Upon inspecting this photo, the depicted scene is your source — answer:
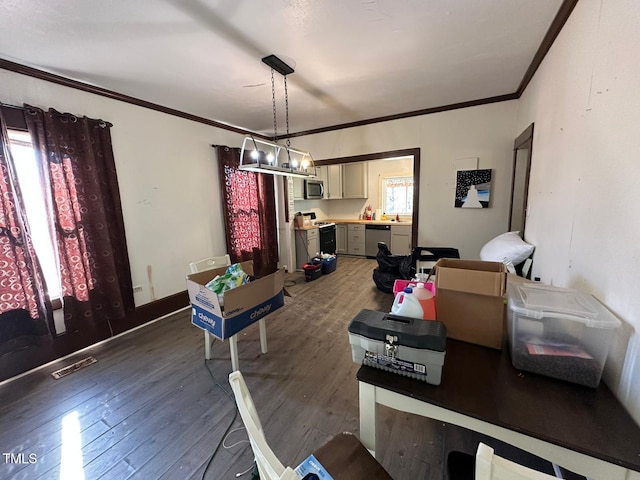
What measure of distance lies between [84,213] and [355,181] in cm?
491

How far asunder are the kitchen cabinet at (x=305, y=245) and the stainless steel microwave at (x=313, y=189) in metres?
0.83

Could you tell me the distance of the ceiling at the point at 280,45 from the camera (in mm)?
1573

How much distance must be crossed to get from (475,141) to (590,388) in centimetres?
318

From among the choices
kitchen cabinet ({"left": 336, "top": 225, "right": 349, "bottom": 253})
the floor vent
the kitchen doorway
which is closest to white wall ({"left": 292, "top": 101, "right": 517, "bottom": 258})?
the kitchen doorway

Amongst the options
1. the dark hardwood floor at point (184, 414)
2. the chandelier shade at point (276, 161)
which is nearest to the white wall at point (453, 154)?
the chandelier shade at point (276, 161)

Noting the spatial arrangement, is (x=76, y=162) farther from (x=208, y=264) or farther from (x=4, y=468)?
(x=4, y=468)

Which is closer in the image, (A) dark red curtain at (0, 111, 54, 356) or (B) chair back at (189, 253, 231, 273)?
(A) dark red curtain at (0, 111, 54, 356)

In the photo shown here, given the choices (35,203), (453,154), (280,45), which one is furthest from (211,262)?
(453,154)

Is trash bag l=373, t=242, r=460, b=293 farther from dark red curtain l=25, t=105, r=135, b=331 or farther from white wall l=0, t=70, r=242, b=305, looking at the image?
dark red curtain l=25, t=105, r=135, b=331

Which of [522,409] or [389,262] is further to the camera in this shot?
[389,262]

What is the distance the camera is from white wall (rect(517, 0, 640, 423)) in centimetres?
88

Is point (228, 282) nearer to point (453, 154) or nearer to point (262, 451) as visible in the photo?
point (262, 451)

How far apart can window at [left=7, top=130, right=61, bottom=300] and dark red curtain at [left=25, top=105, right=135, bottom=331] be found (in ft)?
0.29

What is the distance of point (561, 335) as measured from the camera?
Answer: 3.02ft
